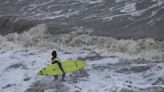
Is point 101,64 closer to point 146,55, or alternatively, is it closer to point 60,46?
point 146,55

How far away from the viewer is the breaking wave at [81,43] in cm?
1305

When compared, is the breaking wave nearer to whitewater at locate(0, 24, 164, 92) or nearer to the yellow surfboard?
whitewater at locate(0, 24, 164, 92)

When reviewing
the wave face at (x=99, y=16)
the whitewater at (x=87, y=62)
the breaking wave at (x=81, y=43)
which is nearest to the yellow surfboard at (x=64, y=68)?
the whitewater at (x=87, y=62)

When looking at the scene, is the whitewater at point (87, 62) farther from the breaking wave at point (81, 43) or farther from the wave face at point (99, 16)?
the wave face at point (99, 16)

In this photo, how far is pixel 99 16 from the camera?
17.7 meters

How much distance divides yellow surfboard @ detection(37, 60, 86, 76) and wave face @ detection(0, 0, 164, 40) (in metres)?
3.42

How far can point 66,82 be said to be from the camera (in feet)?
36.4

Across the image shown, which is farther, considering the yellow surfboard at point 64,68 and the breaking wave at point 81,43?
the breaking wave at point 81,43

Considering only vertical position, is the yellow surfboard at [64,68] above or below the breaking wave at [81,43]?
below

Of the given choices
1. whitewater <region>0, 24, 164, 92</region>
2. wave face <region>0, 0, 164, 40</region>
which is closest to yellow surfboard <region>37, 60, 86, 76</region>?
whitewater <region>0, 24, 164, 92</region>

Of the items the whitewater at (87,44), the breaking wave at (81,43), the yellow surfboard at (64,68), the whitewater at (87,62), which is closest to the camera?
the whitewater at (87,62)

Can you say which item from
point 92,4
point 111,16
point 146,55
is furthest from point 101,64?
point 92,4

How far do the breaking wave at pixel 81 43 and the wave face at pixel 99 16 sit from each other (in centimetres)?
63

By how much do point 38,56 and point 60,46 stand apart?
1292 mm
